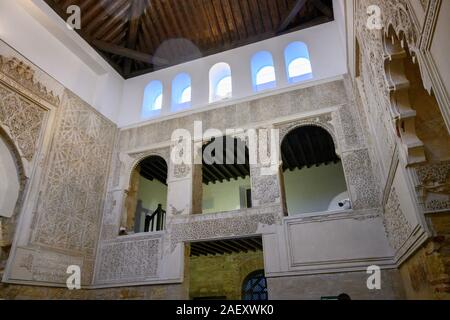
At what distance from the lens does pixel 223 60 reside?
7305mm

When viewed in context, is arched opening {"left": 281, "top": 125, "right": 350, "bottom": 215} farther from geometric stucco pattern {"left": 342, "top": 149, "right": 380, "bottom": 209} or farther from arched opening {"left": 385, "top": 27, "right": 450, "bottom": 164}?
arched opening {"left": 385, "top": 27, "right": 450, "bottom": 164}

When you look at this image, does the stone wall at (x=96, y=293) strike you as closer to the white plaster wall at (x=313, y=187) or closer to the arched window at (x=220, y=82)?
the arched window at (x=220, y=82)

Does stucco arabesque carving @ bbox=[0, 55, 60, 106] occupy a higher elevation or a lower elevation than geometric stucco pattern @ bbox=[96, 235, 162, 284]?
higher

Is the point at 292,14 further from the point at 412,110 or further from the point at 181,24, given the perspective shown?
the point at 412,110

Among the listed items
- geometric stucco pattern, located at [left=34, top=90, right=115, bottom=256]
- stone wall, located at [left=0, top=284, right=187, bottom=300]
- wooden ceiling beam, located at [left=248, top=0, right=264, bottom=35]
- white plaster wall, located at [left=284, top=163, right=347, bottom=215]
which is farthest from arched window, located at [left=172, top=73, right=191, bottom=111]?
white plaster wall, located at [left=284, top=163, right=347, bottom=215]

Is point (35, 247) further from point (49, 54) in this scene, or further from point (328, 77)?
point (328, 77)

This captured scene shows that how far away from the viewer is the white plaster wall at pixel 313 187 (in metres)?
9.12

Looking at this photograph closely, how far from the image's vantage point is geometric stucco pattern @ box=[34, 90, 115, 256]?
540 cm

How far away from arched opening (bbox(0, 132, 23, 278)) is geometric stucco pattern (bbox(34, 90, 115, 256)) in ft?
1.19

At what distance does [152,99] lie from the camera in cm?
791

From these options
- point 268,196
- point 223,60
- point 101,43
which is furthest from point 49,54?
point 268,196

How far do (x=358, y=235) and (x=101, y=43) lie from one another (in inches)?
266

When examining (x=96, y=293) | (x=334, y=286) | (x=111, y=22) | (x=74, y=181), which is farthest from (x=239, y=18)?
(x=96, y=293)

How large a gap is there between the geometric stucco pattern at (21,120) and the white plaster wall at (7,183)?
0.21 m
